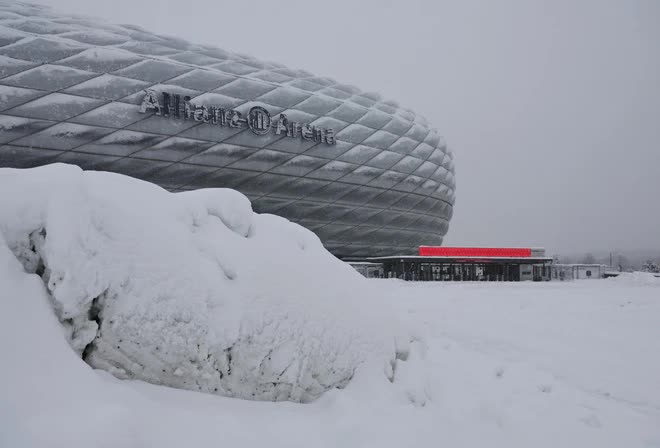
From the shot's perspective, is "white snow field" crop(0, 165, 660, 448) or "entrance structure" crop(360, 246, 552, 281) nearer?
"white snow field" crop(0, 165, 660, 448)

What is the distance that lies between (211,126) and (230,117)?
1282mm

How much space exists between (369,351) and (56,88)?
75.6ft

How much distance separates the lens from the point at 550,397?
13.0ft

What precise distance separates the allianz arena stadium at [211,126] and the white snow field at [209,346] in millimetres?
21016

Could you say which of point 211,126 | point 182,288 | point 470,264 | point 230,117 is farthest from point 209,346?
point 470,264

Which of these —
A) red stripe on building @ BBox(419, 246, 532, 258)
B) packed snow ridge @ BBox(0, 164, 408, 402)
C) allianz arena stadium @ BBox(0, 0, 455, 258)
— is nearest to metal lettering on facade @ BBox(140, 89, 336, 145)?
allianz arena stadium @ BBox(0, 0, 455, 258)

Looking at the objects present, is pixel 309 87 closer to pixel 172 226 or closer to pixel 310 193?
pixel 310 193

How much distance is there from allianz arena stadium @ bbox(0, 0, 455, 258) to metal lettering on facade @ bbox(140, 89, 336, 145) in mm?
65

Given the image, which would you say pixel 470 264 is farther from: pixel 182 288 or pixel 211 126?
pixel 182 288

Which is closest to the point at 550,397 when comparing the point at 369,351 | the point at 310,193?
the point at 369,351

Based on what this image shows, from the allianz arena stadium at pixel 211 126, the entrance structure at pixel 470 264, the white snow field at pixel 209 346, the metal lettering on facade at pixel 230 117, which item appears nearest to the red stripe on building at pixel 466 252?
the entrance structure at pixel 470 264

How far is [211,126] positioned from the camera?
77.5 feet

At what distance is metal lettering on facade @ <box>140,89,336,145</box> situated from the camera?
73.0 ft

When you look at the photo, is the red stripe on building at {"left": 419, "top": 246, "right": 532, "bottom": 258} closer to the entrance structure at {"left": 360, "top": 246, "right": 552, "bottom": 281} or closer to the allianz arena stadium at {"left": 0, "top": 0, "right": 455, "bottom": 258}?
the entrance structure at {"left": 360, "top": 246, "right": 552, "bottom": 281}
